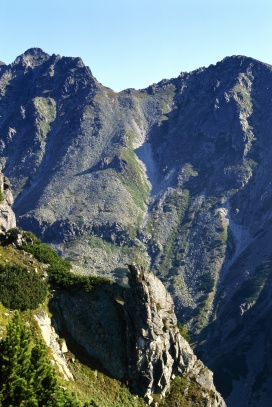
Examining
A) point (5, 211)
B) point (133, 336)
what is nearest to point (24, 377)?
point (133, 336)

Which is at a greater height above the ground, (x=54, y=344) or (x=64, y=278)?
(x=64, y=278)

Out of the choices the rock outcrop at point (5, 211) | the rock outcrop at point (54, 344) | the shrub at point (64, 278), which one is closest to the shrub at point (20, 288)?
the rock outcrop at point (54, 344)

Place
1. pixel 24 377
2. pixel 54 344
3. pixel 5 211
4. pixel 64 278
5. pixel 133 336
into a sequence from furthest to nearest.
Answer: pixel 5 211
pixel 64 278
pixel 133 336
pixel 54 344
pixel 24 377

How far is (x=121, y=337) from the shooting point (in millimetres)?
61594

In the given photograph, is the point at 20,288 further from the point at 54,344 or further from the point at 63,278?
the point at 63,278

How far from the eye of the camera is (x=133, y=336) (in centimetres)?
6194

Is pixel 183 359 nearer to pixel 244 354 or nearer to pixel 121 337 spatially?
pixel 121 337

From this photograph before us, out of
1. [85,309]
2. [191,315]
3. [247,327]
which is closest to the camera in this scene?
[85,309]

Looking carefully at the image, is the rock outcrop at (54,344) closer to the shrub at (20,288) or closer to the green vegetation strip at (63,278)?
the shrub at (20,288)

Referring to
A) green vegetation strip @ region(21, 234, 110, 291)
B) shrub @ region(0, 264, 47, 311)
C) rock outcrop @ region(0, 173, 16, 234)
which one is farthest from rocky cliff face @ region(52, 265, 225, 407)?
rock outcrop @ region(0, 173, 16, 234)

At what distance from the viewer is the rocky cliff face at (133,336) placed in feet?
194

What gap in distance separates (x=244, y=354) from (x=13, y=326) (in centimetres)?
15782

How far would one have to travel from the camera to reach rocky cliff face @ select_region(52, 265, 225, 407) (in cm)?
5900

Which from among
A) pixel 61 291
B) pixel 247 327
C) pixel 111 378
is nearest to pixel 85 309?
pixel 61 291
